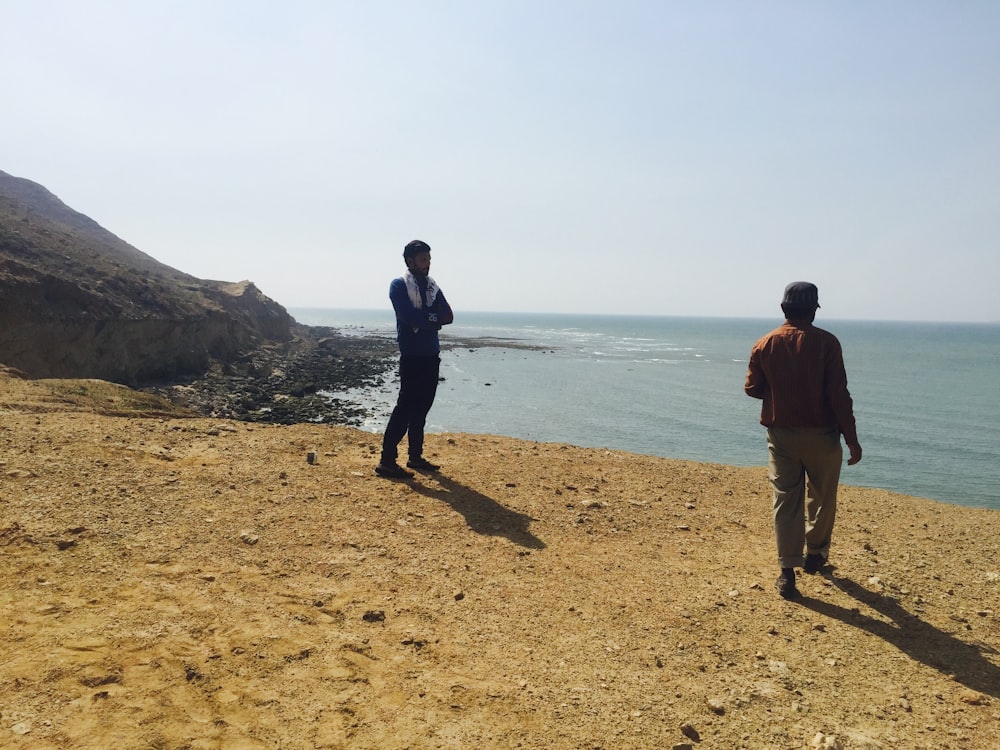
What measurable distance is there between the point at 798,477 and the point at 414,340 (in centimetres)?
399

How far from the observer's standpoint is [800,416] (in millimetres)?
4191

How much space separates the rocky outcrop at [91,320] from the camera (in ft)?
64.4

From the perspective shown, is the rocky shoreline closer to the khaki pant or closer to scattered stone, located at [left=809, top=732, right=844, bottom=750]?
the khaki pant

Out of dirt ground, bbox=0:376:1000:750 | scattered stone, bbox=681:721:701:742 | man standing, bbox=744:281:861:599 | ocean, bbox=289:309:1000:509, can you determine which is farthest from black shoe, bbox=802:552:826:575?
ocean, bbox=289:309:1000:509

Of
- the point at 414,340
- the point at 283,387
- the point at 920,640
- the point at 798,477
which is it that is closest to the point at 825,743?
the point at 920,640

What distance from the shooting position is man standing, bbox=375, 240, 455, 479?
6414 millimetres

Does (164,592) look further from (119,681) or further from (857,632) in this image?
(857,632)

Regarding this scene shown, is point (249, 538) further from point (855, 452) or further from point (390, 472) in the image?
point (855, 452)

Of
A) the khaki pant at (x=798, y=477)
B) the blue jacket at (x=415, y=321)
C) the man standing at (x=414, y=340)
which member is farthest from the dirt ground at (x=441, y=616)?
the blue jacket at (x=415, y=321)

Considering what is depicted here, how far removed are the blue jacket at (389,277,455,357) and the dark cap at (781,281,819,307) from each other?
3420 mm

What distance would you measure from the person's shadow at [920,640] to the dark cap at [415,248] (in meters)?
4.81

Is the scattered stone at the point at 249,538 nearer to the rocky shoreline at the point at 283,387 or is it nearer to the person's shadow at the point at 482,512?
the person's shadow at the point at 482,512

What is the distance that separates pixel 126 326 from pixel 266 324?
27118 millimetres

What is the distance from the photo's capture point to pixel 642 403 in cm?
3148
